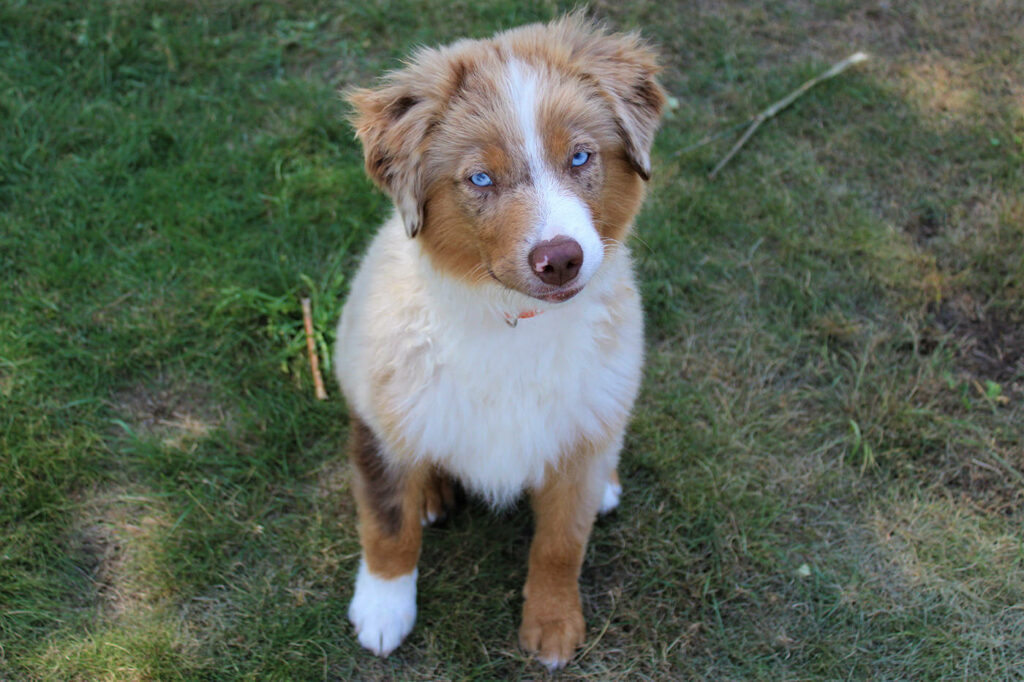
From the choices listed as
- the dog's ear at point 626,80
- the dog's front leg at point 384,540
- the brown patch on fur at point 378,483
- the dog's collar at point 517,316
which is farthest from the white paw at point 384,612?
the dog's ear at point 626,80

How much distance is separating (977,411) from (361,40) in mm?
3539

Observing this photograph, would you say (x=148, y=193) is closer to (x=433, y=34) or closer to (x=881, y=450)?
(x=433, y=34)

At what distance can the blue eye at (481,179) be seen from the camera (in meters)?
2.35

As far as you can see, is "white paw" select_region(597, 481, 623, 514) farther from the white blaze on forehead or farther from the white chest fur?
the white blaze on forehead

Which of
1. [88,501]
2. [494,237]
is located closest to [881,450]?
[494,237]

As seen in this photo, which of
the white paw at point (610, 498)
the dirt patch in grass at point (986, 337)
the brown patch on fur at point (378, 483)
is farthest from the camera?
the dirt patch in grass at point (986, 337)

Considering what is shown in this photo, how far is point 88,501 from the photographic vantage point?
330cm

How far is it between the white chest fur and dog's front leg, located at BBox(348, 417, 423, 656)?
11 centimetres

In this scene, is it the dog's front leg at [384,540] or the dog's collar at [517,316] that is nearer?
the dog's collar at [517,316]

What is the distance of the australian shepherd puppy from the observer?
7.60 feet

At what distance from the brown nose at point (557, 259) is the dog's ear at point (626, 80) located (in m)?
0.44

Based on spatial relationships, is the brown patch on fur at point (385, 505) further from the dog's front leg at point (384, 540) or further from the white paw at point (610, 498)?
the white paw at point (610, 498)

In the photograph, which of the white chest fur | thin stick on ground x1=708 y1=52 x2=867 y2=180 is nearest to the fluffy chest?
the white chest fur

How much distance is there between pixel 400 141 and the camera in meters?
2.40
